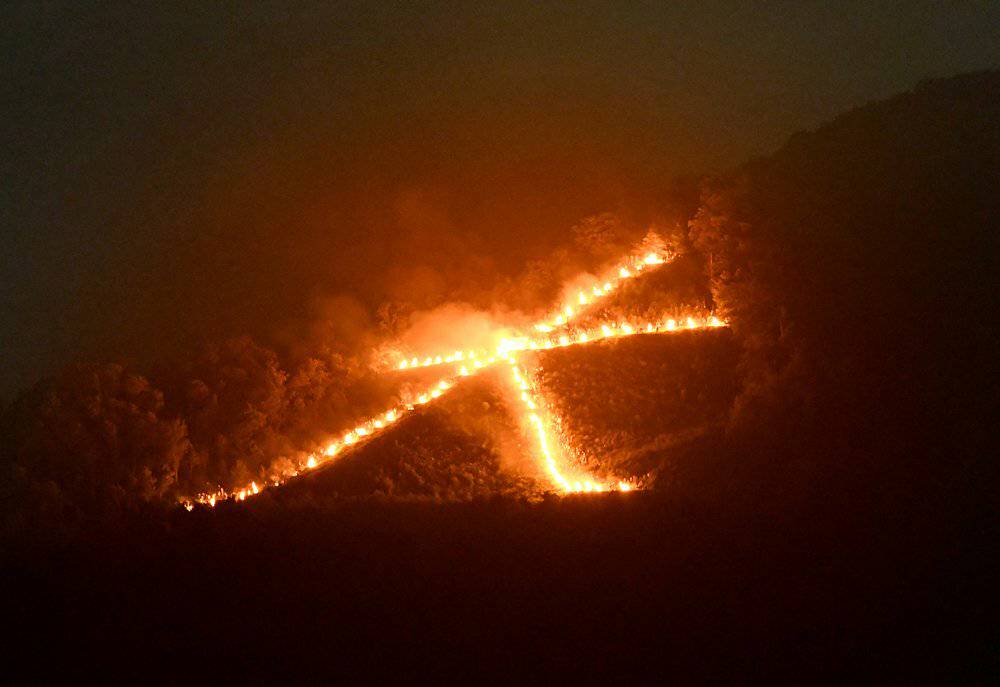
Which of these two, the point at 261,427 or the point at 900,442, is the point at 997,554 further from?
the point at 261,427

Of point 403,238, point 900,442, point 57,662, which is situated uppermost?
point 403,238

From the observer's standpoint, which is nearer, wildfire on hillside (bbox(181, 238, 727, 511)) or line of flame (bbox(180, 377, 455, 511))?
wildfire on hillside (bbox(181, 238, 727, 511))

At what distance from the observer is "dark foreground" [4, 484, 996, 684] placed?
3.60 meters

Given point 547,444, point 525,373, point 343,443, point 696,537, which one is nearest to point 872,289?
point 547,444

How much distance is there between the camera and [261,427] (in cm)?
827

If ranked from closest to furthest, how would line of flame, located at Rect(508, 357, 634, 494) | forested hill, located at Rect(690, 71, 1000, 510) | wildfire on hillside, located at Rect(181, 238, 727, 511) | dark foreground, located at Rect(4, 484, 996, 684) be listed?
dark foreground, located at Rect(4, 484, 996, 684) → forested hill, located at Rect(690, 71, 1000, 510) → line of flame, located at Rect(508, 357, 634, 494) → wildfire on hillside, located at Rect(181, 238, 727, 511)

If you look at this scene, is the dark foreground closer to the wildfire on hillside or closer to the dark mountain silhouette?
the dark mountain silhouette

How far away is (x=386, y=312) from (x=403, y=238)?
9.56 ft

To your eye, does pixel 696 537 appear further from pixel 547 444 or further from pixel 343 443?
pixel 343 443

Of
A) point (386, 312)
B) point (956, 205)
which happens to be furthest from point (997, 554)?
point (386, 312)

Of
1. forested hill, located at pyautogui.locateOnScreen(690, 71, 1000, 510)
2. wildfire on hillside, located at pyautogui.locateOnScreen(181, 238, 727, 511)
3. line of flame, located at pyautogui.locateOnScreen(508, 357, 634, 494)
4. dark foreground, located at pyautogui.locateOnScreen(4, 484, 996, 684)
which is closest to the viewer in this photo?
dark foreground, located at pyautogui.locateOnScreen(4, 484, 996, 684)

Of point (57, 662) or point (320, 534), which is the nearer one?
point (57, 662)


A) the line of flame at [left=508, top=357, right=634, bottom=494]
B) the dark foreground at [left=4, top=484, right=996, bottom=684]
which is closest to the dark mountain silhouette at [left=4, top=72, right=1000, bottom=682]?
the dark foreground at [left=4, top=484, right=996, bottom=684]

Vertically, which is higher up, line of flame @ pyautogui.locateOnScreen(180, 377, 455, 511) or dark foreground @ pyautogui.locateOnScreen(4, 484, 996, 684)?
line of flame @ pyautogui.locateOnScreen(180, 377, 455, 511)
